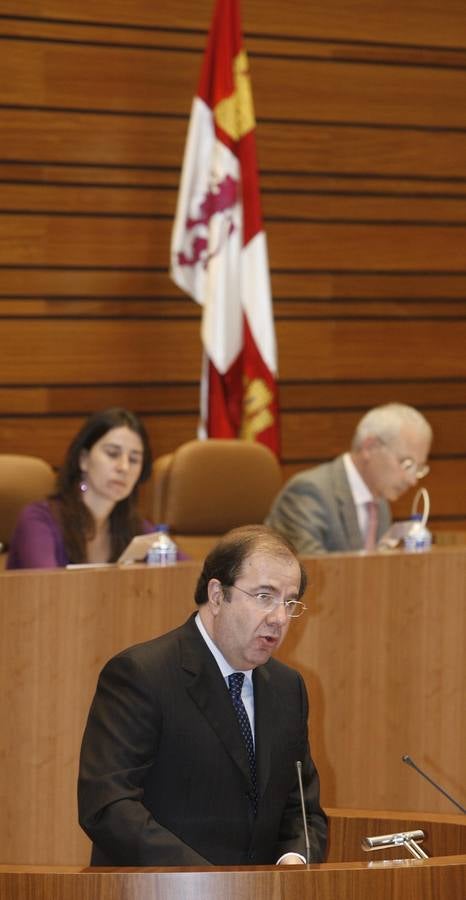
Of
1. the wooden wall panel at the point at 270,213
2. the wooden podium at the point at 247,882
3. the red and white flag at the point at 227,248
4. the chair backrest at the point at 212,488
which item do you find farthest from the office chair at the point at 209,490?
the wooden podium at the point at 247,882

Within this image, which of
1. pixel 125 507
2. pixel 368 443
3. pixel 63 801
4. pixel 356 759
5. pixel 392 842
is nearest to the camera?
pixel 392 842

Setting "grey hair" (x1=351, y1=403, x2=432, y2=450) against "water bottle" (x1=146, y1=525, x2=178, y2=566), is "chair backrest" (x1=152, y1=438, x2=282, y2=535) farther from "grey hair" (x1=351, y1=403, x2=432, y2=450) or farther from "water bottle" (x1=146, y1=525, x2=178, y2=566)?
"water bottle" (x1=146, y1=525, x2=178, y2=566)

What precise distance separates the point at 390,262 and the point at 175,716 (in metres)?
4.51

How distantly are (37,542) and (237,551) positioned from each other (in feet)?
5.20

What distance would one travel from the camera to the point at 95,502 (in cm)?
418

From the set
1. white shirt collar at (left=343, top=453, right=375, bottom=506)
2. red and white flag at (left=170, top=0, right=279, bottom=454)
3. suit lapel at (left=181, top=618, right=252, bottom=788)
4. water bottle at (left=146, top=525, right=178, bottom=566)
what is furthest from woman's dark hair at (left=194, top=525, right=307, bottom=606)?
red and white flag at (left=170, top=0, right=279, bottom=454)

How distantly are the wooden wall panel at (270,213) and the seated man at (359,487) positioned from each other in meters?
1.93

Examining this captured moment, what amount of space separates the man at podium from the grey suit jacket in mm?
1824

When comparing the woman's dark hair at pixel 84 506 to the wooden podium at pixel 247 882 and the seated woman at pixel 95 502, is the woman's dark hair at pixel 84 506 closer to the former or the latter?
the seated woman at pixel 95 502

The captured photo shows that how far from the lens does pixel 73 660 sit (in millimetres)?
3387

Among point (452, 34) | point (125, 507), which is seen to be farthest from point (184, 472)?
point (452, 34)

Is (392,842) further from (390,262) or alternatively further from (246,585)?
(390,262)

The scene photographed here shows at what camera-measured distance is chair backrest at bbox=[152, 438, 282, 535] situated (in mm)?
4730

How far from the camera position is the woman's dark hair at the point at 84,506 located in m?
4.05
